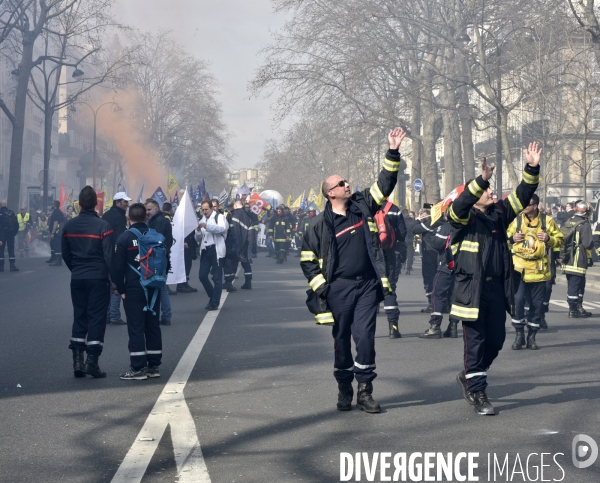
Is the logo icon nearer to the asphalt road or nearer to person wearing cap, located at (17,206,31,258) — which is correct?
the asphalt road

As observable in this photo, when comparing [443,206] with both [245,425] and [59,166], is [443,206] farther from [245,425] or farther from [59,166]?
[59,166]

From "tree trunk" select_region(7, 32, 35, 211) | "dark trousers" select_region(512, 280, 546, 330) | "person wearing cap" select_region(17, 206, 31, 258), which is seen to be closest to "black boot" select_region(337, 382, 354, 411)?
"dark trousers" select_region(512, 280, 546, 330)

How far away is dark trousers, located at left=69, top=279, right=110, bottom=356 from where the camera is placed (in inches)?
360

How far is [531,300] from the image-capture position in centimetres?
1100

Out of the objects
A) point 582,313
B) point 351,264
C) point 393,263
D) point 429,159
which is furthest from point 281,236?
point 351,264

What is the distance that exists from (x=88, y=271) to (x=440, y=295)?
463 cm

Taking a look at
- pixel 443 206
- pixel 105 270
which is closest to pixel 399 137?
pixel 105 270

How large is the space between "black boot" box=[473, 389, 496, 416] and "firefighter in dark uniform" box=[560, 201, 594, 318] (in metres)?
7.81

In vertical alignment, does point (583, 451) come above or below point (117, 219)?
below

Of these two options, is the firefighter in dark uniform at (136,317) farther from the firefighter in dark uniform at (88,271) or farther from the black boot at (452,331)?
the black boot at (452,331)

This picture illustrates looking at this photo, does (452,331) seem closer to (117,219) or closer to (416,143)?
(117,219)

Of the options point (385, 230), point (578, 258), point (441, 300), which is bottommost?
A: point (441, 300)

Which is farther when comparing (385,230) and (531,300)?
(385,230)

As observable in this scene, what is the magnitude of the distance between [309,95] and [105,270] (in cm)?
3247
